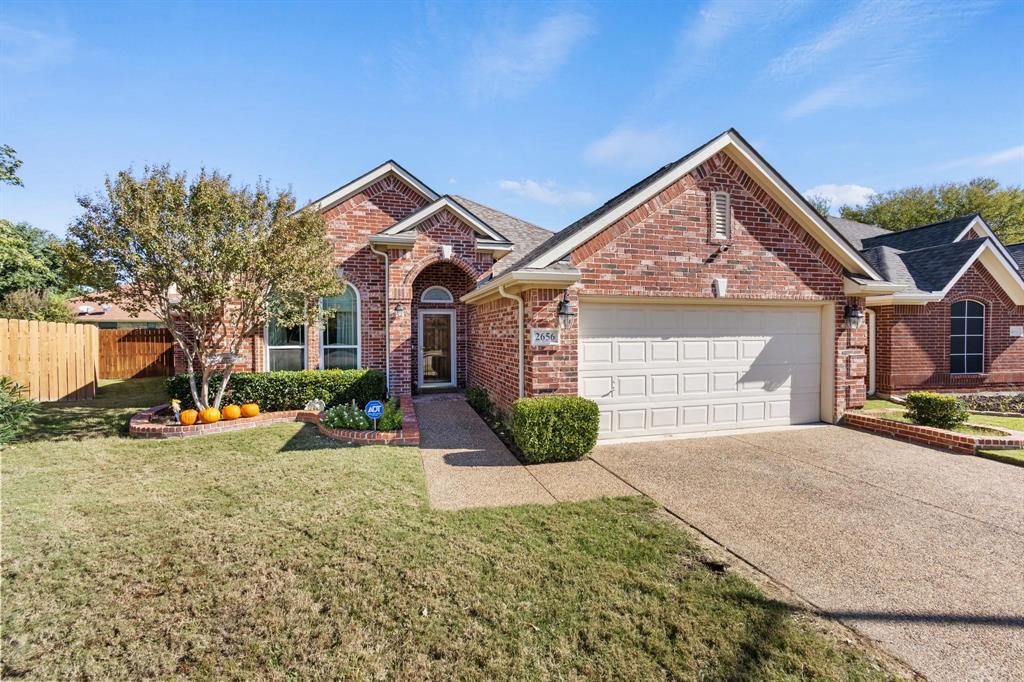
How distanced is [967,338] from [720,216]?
11.0 meters

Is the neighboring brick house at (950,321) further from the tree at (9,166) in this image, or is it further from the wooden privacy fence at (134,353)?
the wooden privacy fence at (134,353)

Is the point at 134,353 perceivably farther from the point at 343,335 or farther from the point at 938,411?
the point at 938,411

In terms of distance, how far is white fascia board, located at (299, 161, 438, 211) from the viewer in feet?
39.4

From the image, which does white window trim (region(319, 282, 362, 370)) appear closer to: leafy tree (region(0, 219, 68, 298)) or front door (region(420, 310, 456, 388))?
front door (region(420, 310, 456, 388))

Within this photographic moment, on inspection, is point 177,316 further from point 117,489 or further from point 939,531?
point 939,531

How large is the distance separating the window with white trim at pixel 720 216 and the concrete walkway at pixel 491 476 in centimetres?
515

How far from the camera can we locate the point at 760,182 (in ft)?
28.3

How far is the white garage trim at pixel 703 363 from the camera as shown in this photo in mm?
8164

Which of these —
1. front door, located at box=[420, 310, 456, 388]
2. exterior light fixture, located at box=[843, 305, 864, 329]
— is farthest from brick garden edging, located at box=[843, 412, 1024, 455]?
front door, located at box=[420, 310, 456, 388]

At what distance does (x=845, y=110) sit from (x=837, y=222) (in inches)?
358

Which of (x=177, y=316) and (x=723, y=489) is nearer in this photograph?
(x=723, y=489)

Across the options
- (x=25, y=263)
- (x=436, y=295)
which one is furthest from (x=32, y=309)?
(x=436, y=295)

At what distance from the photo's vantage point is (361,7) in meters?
8.34

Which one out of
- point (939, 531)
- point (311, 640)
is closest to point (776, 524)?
point (939, 531)
